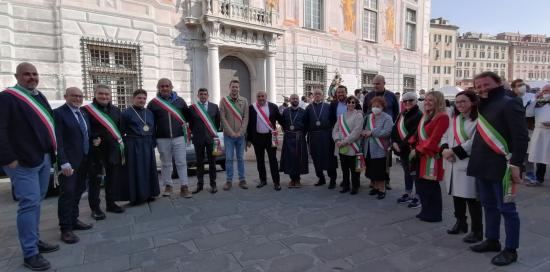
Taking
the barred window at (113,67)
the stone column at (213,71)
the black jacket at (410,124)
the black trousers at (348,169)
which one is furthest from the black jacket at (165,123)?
the stone column at (213,71)

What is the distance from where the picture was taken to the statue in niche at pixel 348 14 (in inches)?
709

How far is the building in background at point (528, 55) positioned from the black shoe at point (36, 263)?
11421 cm

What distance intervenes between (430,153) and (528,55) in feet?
399

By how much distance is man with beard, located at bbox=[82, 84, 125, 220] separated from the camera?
15.3 ft

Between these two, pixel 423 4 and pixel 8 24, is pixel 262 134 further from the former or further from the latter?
pixel 423 4

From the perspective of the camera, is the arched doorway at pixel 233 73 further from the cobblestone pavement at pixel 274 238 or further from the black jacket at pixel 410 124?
the black jacket at pixel 410 124

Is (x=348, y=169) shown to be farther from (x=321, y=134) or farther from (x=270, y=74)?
(x=270, y=74)

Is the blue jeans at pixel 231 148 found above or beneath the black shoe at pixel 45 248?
above

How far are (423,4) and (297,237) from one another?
77.1 ft

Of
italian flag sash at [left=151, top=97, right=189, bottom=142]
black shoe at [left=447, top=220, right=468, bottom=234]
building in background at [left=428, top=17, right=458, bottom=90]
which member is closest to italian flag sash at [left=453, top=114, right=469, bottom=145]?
black shoe at [left=447, top=220, right=468, bottom=234]

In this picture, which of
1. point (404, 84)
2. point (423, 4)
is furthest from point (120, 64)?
point (423, 4)

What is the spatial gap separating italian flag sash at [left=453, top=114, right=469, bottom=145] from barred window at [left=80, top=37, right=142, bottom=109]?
10354 mm

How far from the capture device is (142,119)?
17.2 feet

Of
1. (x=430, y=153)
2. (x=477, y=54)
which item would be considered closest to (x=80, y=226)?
(x=430, y=153)
